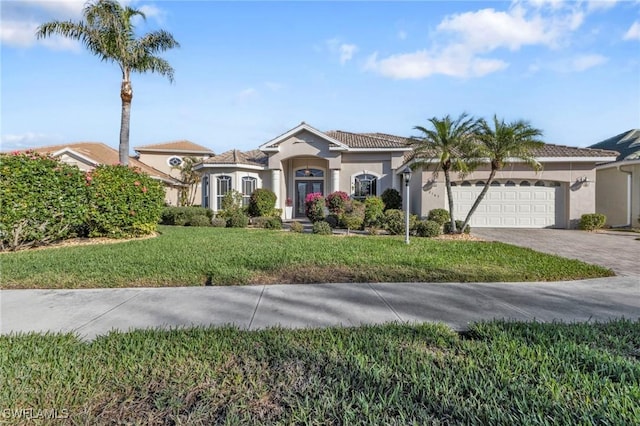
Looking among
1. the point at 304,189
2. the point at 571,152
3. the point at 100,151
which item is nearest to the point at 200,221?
the point at 304,189

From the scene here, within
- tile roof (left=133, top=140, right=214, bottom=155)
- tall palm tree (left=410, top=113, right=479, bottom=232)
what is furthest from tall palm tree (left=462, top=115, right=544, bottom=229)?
tile roof (left=133, top=140, right=214, bottom=155)

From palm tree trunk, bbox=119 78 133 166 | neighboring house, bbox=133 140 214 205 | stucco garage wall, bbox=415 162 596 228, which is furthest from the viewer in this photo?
neighboring house, bbox=133 140 214 205

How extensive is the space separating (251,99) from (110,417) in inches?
641

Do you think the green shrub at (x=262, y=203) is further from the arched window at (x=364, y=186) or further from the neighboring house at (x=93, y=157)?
the neighboring house at (x=93, y=157)

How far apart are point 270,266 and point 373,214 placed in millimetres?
8737

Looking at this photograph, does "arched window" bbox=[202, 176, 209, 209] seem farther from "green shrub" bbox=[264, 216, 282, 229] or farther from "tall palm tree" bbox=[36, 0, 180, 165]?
"green shrub" bbox=[264, 216, 282, 229]

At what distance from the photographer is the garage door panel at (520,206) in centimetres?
1673

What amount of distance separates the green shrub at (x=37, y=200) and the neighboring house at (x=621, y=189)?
24360mm

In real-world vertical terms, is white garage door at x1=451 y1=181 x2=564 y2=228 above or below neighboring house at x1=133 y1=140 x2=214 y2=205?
below

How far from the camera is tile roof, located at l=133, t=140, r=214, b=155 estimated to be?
3147 centimetres

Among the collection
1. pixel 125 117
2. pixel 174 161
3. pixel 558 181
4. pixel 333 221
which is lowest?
pixel 333 221

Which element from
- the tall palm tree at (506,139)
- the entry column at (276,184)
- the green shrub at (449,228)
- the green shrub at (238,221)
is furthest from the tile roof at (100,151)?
the tall palm tree at (506,139)

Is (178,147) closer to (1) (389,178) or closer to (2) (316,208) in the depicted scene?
(2) (316,208)

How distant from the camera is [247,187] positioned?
2103 centimetres
